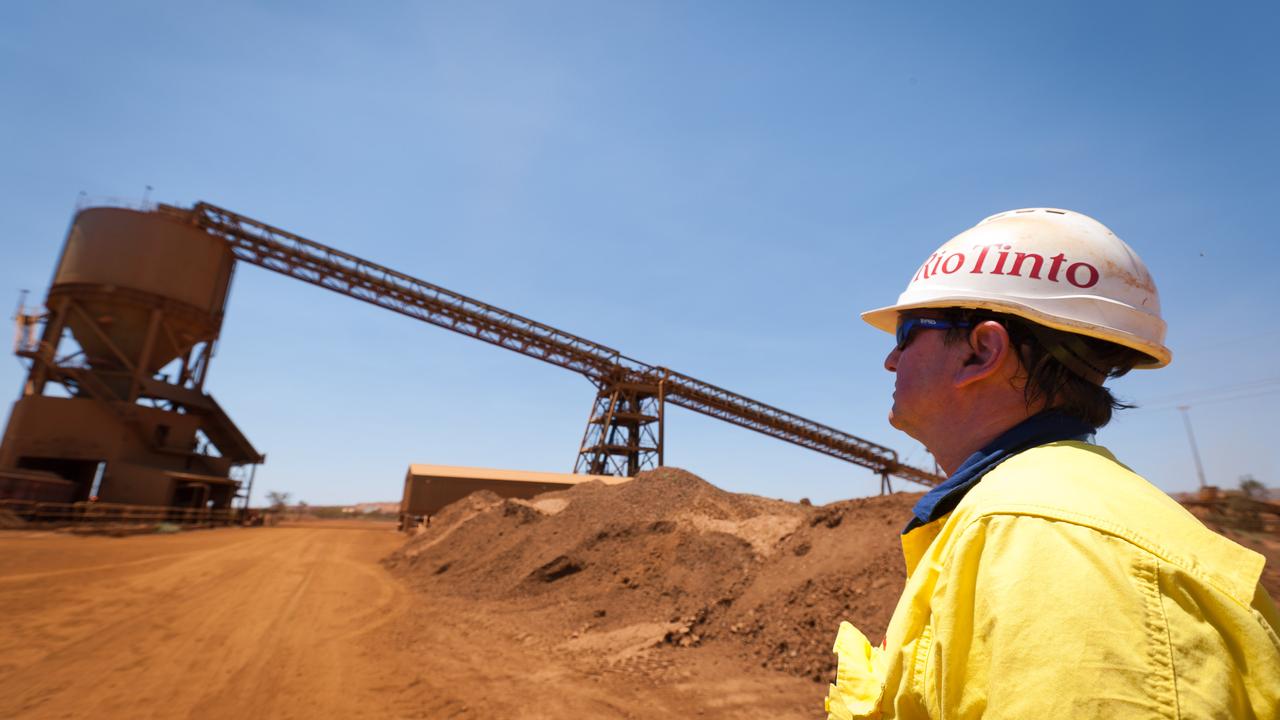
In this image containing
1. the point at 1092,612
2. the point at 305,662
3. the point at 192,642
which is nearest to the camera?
the point at 1092,612

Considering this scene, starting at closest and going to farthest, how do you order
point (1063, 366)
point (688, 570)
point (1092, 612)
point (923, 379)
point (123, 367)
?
1. point (1092, 612)
2. point (1063, 366)
3. point (923, 379)
4. point (688, 570)
5. point (123, 367)

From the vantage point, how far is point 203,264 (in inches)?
1139

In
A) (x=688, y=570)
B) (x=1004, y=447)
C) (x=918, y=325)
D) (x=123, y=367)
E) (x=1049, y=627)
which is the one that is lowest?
(x=688, y=570)

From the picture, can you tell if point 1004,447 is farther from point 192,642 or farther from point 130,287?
point 130,287

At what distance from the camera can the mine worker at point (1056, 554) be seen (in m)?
0.82

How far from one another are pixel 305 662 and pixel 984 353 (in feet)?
28.6

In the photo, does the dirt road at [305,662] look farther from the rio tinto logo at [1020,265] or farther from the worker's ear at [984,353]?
the rio tinto logo at [1020,265]

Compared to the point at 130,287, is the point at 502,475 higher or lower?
lower

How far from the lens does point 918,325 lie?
65.4 inches

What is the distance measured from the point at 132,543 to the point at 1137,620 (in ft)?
81.1

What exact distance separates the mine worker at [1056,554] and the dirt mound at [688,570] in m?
6.61

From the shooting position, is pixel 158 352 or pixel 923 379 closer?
pixel 923 379

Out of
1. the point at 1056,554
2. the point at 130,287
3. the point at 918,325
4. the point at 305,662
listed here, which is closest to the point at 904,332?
the point at 918,325

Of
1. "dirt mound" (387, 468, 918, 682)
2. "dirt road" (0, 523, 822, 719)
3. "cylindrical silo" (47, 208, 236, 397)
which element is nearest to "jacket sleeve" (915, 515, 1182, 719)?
"dirt road" (0, 523, 822, 719)
